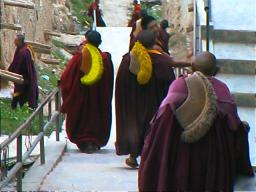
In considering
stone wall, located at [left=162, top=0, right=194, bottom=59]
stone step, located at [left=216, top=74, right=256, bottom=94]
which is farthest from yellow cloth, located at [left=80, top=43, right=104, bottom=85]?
stone wall, located at [left=162, top=0, right=194, bottom=59]

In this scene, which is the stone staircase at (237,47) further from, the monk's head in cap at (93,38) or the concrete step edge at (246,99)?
the monk's head in cap at (93,38)

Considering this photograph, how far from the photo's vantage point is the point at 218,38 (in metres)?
10.0

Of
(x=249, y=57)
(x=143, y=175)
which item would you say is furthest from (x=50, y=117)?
(x=143, y=175)

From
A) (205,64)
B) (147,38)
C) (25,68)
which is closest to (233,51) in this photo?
(147,38)

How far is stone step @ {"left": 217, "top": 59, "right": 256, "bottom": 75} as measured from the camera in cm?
973

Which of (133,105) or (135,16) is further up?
(133,105)

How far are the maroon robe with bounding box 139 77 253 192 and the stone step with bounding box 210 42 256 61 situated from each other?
11.2 ft

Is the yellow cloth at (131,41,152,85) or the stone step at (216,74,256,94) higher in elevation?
the yellow cloth at (131,41,152,85)

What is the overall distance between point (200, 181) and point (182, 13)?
18.1m

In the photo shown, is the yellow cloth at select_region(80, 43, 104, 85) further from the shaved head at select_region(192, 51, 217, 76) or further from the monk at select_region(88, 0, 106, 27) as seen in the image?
the monk at select_region(88, 0, 106, 27)

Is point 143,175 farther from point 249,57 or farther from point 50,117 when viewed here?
point 50,117

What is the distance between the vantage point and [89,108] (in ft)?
38.0

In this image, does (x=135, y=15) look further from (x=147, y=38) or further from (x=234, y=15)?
(x=147, y=38)

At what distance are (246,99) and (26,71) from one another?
23.8 ft
